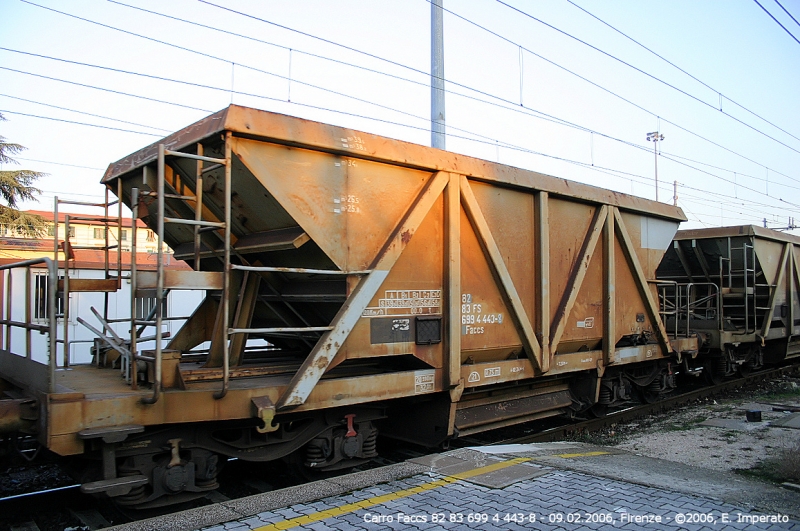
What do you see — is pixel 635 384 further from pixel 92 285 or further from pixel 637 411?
pixel 92 285

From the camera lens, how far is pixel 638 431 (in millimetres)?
8328

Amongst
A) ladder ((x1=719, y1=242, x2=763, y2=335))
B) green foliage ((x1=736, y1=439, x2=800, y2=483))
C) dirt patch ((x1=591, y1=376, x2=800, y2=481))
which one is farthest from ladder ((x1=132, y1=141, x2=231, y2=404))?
ladder ((x1=719, y1=242, x2=763, y2=335))

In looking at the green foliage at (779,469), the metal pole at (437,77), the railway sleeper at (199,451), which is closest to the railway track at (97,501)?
the railway sleeper at (199,451)

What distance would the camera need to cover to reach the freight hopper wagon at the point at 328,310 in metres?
4.49

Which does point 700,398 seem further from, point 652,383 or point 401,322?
point 401,322

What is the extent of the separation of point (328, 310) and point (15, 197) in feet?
68.7

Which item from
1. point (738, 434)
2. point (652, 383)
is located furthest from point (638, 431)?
point (652, 383)

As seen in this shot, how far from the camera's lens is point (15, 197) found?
2159cm

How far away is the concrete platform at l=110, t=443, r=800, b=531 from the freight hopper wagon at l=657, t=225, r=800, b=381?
282 inches

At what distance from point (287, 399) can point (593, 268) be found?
17.1 feet

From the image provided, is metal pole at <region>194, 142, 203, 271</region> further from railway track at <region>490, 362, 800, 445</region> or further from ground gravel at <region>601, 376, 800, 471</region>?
ground gravel at <region>601, 376, 800, 471</region>

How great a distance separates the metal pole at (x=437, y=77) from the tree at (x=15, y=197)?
1722 cm

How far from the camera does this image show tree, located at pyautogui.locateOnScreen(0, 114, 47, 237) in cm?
2120

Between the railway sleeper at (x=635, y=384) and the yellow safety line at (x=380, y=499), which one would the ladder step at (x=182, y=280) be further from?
the railway sleeper at (x=635, y=384)
